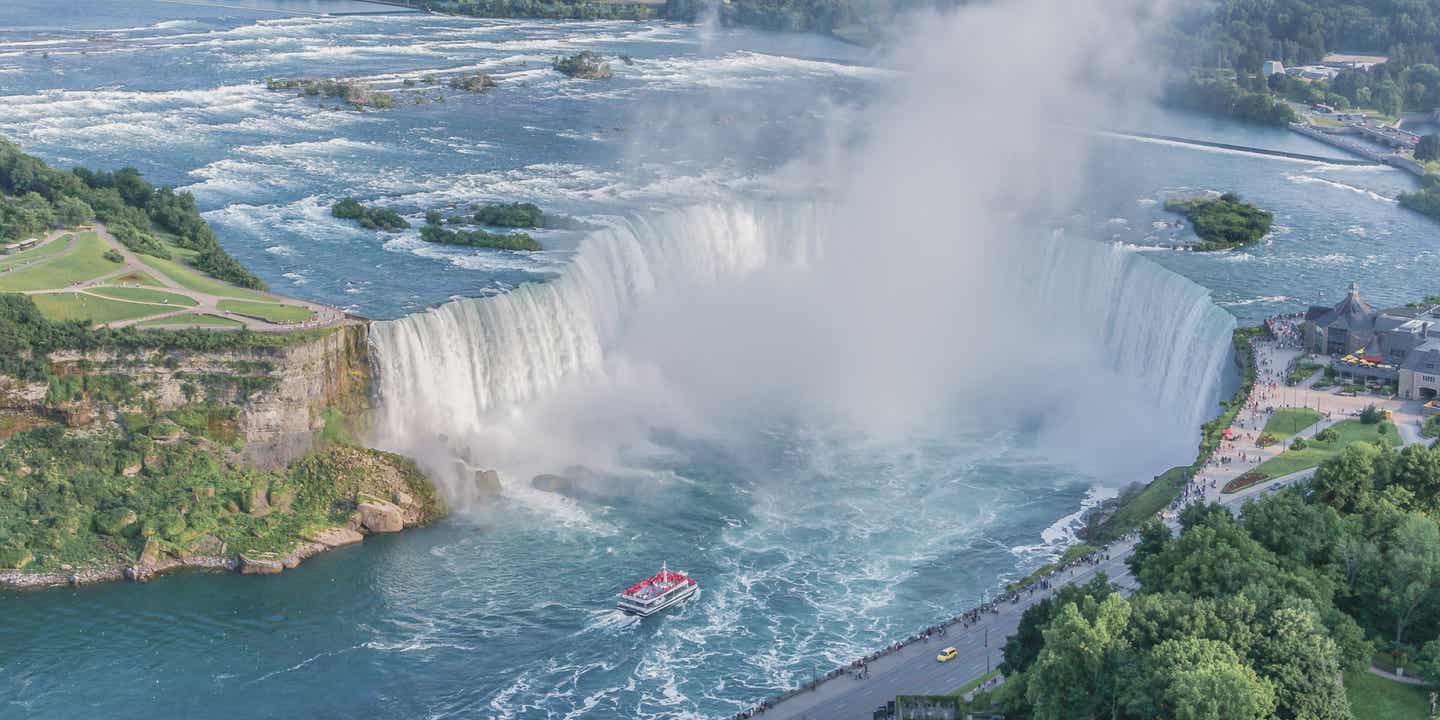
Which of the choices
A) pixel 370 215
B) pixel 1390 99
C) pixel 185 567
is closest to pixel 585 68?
pixel 370 215

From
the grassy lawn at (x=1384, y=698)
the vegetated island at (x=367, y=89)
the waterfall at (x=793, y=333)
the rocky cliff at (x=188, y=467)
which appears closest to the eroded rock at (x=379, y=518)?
the rocky cliff at (x=188, y=467)

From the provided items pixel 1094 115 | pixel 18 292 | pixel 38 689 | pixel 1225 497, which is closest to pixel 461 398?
pixel 18 292

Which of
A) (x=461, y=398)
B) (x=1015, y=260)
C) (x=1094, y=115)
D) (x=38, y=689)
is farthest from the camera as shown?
(x=1094, y=115)

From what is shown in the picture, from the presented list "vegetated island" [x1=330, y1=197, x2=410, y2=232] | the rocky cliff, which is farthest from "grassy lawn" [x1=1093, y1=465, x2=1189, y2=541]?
"vegetated island" [x1=330, y1=197, x2=410, y2=232]

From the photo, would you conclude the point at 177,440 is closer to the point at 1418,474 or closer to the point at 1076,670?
the point at 1076,670

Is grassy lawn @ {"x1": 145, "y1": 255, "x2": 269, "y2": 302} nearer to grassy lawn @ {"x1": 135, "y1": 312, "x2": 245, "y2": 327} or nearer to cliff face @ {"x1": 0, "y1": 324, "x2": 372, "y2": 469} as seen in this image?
grassy lawn @ {"x1": 135, "y1": 312, "x2": 245, "y2": 327}

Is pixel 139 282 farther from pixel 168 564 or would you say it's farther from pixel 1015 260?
pixel 1015 260

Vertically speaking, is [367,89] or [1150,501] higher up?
[367,89]

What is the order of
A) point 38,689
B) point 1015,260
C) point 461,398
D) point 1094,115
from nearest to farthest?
1. point 38,689
2. point 461,398
3. point 1015,260
4. point 1094,115
